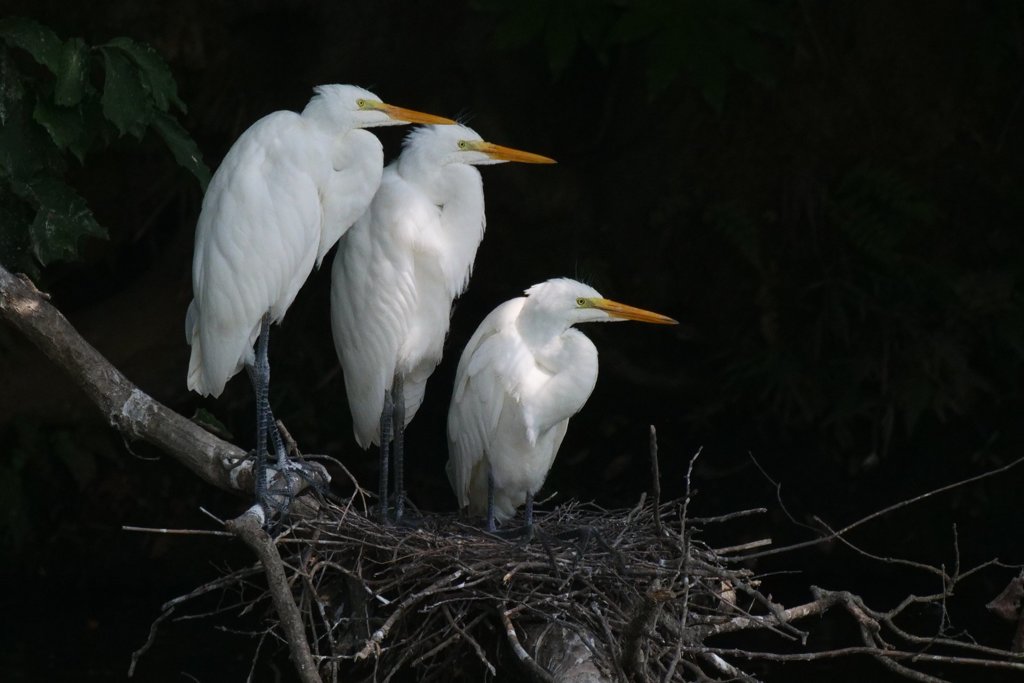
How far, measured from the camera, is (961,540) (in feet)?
18.4

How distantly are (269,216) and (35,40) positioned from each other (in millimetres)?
687

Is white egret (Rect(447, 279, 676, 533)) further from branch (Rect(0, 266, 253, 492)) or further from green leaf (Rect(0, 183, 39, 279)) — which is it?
green leaf (Rect(0, 183, 39, 279))

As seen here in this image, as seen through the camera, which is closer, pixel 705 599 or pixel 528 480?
pixel 705 599

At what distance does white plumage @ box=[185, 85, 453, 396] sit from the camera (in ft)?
11.3

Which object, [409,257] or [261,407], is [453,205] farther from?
[261,407]

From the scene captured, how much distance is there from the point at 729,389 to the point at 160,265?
2.49m

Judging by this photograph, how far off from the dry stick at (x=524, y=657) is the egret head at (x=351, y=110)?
130 cm

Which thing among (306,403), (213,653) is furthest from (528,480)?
(306,403)

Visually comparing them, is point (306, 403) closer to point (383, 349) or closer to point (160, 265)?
point (160, 265)

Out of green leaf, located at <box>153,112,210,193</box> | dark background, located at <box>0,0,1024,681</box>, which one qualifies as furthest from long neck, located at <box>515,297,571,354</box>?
dark background, located at <box>0,0,1024,681</box>

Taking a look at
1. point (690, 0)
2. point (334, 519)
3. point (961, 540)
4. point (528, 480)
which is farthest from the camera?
point (961, 540)

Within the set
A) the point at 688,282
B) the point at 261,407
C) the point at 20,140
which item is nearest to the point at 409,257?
the point at 261,407

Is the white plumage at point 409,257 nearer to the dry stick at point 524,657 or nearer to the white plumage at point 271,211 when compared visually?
the white plumage at point 271,211

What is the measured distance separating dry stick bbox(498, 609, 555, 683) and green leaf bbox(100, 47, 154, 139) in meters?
1.41
